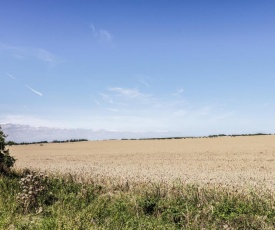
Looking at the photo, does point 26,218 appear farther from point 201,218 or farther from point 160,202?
point 201,218

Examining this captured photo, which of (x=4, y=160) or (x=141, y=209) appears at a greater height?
(x=4, y=160)

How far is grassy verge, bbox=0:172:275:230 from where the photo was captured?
10.3 metres

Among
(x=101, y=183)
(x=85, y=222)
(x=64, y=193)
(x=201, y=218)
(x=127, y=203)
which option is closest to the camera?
(x=85, y=222)

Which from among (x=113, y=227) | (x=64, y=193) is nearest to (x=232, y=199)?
(x=113, y=227)

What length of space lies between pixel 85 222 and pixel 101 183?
737cm

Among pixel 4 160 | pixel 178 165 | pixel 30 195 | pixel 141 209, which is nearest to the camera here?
pixel 141 209

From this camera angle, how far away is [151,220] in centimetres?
1128

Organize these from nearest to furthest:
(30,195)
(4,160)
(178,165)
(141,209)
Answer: (141,209)
(30,195)
(4,160)
(178,165)

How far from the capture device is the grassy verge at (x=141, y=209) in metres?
10.3

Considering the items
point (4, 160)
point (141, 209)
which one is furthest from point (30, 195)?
point (4, 160)

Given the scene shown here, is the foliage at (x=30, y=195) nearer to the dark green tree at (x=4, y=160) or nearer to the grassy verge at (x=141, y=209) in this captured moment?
the grassy verge at (x=141, y=209)

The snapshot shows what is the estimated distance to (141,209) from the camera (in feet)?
40.6

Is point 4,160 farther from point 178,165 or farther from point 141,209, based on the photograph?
point 178,165

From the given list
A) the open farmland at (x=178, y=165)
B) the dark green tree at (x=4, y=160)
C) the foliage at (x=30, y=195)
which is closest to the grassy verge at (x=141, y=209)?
the foliage at (x=30, y=195)
